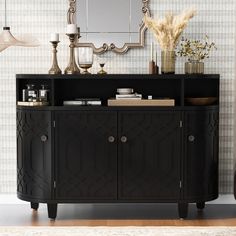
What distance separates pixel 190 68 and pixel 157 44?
17.1 inches

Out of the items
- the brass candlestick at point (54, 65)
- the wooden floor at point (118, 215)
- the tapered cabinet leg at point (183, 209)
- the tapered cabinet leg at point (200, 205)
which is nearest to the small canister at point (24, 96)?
the brass candlestick at point (54, 65)

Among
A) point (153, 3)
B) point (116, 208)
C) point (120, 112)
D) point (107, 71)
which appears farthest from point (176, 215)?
point (153, 3)

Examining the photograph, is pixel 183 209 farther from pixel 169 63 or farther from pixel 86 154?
pixel 169 63

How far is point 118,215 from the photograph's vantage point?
496 centimetres

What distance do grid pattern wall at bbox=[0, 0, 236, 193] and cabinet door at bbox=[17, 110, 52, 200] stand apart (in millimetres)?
539

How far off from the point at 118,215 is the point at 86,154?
54 centimetres

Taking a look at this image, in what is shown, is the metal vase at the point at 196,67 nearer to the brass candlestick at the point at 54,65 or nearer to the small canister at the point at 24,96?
the brass candlestick at the point at 54,65

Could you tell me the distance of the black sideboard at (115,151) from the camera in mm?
4746

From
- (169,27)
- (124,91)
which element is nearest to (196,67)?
(169,27)

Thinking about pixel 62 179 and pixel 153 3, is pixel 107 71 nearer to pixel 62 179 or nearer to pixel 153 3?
pixel 153 3

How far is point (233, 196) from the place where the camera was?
17.4 ft

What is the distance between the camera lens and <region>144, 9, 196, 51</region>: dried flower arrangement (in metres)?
4.85

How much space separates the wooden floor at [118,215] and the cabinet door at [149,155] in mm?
183

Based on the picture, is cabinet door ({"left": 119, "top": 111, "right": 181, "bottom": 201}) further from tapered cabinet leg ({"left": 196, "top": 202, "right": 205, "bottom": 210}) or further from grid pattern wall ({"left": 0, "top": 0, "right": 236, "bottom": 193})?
grid pattern wall ({"left": 0, "top": 0, "right": 236, "bottom": 193})
